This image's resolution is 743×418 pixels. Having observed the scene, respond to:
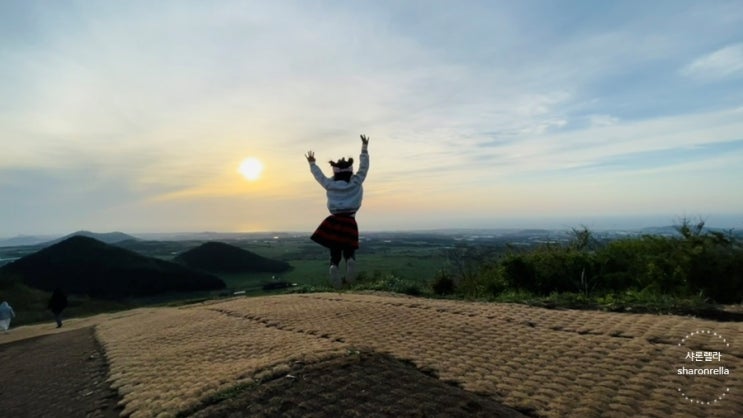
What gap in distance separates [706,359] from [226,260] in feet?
197

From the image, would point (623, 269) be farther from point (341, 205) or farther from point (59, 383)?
point (59, 383)

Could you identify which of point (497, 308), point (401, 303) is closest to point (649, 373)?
point (497, 308)

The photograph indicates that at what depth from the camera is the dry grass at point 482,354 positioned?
4098mm

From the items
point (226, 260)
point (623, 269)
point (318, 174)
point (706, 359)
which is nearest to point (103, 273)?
point (226, 260)

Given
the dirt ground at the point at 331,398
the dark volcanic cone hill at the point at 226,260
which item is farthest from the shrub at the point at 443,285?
the dark volcanic cone hill at the point at 226,260

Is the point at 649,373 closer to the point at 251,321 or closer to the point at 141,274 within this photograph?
the point at 251,321

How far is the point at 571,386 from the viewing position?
430cm

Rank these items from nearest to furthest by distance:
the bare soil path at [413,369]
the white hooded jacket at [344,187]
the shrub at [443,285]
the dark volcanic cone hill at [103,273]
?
1. the bare soil path at [413,369]
2. the shrub at [443,285]
3. the white hooded jacket at [344,187]
4. the dark volcanic cone hill at [103,273]

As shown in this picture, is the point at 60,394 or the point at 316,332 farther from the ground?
the point at 316,332

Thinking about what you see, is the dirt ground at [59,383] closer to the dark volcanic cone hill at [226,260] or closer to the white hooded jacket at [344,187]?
the white hooded jacket at [344,187]

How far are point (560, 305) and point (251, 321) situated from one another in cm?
563

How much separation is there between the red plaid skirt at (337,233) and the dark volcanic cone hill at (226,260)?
41329mm

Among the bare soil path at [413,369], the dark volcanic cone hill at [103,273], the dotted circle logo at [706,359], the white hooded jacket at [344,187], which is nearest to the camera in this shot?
the dotted circle logo at [706,359]

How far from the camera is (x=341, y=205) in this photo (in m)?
13.2
